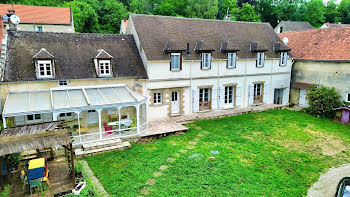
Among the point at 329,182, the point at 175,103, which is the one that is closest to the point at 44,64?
the point at 175,103

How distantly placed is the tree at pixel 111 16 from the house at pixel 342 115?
151 ft

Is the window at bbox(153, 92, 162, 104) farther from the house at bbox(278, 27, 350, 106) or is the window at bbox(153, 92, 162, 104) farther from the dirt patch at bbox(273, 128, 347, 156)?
the house at bbox(278, 27, 350, 106)

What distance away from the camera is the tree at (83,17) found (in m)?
45.2

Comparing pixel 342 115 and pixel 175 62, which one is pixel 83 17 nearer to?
pixel 175 62

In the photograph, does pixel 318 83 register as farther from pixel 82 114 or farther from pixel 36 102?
pixel 36 102

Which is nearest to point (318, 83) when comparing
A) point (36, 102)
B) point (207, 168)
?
point (207, 168)

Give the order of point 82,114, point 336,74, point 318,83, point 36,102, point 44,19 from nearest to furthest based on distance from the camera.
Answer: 1. point 36,102
2. point 82,114
3. point 336,74
4. point 318,83
5. point 44,19

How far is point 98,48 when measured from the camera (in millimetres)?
18375

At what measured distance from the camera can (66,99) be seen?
46.8 ft

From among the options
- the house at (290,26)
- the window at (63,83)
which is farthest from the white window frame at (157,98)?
the house at (290,26)

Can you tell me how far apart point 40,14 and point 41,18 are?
3.65ft

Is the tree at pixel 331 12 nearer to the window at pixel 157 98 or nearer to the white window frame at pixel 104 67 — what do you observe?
the window at pixel 157 98

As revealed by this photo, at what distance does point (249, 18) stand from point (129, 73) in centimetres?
4514

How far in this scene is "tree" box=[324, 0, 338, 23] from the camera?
64181 mm
